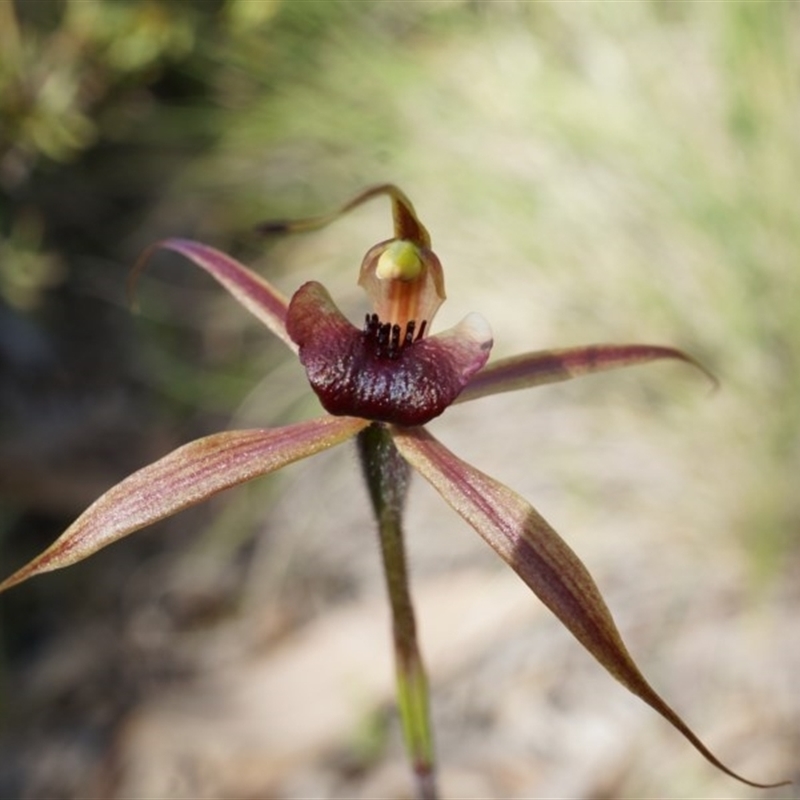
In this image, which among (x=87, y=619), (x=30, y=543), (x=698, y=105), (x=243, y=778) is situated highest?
(x=698, y=105)

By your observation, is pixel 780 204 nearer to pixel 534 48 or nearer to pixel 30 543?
pixel 534 48

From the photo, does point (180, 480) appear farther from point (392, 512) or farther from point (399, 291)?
point (399, 291)

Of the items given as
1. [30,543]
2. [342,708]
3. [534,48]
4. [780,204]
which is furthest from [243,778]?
[534,48]

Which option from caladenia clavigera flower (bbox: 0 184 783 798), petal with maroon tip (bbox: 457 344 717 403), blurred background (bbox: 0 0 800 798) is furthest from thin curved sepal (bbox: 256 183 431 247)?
blurred background (bbox: 0 0 800 798)

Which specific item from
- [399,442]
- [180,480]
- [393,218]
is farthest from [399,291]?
[180,480]

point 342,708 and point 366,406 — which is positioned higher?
point 342,708

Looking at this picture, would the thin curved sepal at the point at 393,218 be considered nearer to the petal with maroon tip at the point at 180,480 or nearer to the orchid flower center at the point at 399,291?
the orchid flower center at the point at 399,291

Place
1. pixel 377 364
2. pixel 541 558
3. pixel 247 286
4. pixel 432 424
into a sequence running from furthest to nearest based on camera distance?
pixel 432 424, pixel 247 286, pixel 377 364, pixel 541 558
